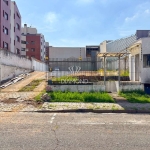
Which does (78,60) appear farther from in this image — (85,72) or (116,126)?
(116,126)

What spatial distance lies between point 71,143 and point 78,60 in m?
11.0

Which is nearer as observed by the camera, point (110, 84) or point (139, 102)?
point (139, 102)

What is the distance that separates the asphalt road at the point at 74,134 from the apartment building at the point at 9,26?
30797mm

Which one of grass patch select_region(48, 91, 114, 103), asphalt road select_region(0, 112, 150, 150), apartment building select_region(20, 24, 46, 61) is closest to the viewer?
asphalt road select_region(0, 112, 150, 150)

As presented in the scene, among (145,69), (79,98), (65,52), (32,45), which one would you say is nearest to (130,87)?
(145,69)

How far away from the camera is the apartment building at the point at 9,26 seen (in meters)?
33.8

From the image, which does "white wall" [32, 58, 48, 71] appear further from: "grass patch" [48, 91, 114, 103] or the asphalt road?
the asphalt road

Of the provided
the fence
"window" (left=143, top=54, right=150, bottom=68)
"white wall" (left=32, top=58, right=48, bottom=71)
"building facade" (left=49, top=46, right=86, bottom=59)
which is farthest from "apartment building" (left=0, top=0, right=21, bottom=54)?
"window" (left=143, top=54, right=150, bottom=68)

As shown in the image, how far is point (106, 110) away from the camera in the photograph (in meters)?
8.20

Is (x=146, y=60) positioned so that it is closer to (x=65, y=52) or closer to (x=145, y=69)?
(x=145, y=69)

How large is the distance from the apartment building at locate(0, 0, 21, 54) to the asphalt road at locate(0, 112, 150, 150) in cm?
3080

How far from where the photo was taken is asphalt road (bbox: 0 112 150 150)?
406 centimetres

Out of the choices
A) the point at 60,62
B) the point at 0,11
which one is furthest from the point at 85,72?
the point at 0,11

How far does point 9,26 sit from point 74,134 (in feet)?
124
